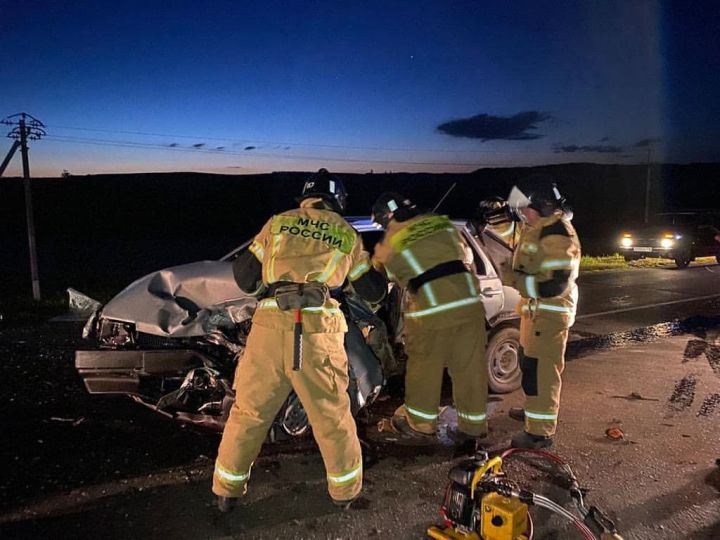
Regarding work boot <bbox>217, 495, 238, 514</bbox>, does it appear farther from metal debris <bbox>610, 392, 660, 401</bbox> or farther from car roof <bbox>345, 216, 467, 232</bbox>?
metal debris <bbox>610, 392, 660, 401</bbox>

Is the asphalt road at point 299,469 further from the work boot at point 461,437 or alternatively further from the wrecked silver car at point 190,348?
the wrecked silver car at point 190,348

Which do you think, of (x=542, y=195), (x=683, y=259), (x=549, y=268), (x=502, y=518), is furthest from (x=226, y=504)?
(x=683, y=259)

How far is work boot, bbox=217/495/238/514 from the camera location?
337cm

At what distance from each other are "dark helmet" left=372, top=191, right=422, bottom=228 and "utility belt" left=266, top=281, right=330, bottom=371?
114 centimetres

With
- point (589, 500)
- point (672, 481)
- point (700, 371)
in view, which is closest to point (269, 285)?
point (589, 500)

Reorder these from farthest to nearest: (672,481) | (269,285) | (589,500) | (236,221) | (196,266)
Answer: (236,221), (196,266), (672,481), (589,500), (269,285)

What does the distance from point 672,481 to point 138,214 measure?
64118mm

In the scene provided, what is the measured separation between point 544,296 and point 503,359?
1586mm

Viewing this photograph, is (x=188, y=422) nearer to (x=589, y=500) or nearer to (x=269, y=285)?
(x=269, y=285)

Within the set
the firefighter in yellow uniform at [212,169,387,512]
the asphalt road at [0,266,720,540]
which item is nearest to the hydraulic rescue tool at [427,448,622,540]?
the asphalt road at [0,266,720,540]

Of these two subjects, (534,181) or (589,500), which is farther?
(534,181)

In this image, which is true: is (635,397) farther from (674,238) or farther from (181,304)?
(674,238)

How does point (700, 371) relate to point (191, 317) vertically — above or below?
below

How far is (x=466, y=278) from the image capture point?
13.7 feet
